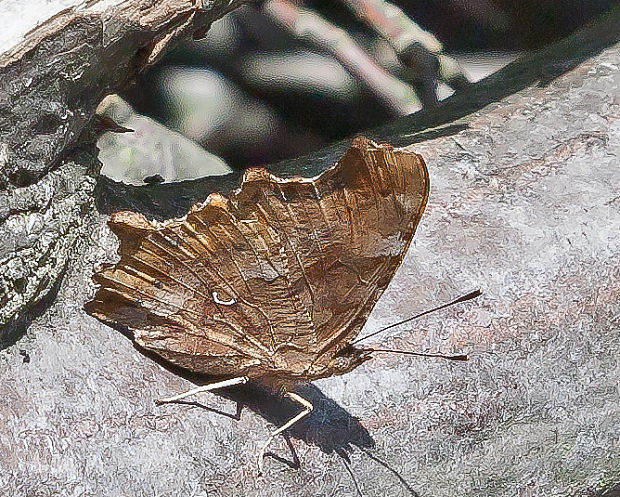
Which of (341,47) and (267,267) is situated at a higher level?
(267,267)

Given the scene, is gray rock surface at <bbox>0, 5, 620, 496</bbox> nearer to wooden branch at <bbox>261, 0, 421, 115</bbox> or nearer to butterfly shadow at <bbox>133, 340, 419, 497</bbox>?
butterfly shadow at <bbox>133, 340, 419, 497</bbox>

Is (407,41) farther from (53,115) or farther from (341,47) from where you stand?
(53,115)

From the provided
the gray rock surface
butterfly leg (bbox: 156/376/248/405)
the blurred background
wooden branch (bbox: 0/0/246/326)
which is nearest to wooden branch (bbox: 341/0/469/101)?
the blurred background

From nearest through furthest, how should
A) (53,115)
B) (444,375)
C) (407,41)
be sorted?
(53,115) → (444,375) → (407,41)

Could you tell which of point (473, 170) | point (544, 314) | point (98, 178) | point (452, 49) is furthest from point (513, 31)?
point (98, 178)

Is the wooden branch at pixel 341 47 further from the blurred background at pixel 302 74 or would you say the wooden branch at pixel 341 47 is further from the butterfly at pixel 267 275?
the butterfly at pixel 267 275

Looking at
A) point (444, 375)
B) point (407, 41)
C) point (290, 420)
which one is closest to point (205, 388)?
point (290, 420)

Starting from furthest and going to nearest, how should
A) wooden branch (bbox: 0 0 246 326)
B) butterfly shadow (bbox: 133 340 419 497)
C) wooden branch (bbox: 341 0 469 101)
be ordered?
wooden branch (bbox: 341 0 469 101), butterfly shadow (bbox: 133 340 419 497), wooden branch (bbox: 0 0 246 326)
